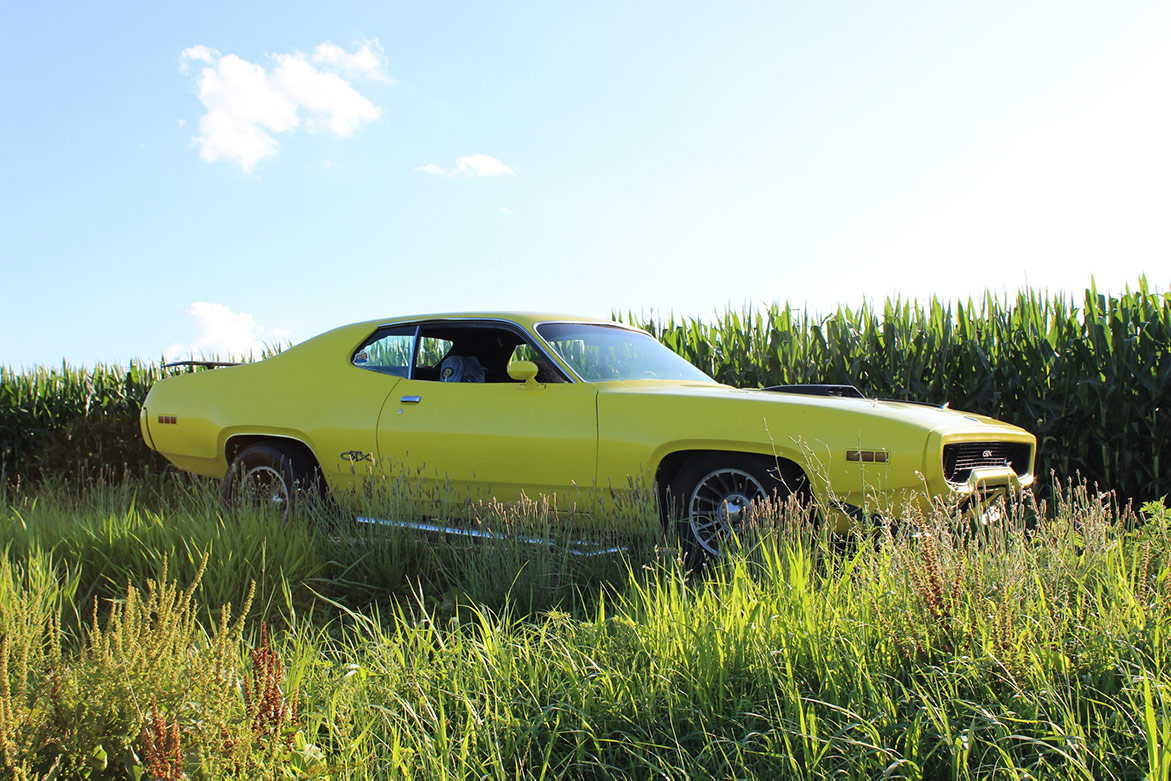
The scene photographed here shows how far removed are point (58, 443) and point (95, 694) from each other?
11.7 metres

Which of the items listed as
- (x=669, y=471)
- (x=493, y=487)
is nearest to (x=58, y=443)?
(x=493, y=487)

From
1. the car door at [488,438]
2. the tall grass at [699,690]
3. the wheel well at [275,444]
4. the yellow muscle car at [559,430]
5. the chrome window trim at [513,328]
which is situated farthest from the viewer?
the wheel well at [275,444]

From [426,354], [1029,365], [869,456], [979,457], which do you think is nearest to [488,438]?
[426,354]

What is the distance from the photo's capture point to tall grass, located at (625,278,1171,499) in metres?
7.86

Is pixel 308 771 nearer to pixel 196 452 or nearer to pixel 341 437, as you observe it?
pixel 341 437

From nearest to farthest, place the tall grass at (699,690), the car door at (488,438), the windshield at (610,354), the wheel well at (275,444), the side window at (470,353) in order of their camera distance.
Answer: the tall grass at (699,690), the car door at (488,438), the windshield at (610,354), the side window at (470,353), the wheel well at (275,444)

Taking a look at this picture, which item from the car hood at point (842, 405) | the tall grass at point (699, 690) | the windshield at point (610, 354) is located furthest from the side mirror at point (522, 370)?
the tall grass at point (699, 690)

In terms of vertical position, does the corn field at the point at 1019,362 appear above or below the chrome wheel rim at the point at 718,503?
above

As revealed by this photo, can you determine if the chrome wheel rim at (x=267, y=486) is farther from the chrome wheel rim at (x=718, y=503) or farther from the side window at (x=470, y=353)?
the chrome wheel rim at (x=718, y=503)

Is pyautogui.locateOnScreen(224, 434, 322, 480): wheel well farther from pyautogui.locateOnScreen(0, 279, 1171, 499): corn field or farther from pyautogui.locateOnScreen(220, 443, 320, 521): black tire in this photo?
pyautogui.locateOnScreen(0, 279, 1171, 499): corn field

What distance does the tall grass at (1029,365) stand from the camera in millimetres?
7859

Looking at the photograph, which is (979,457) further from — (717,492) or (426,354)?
(426,354)

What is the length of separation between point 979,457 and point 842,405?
97 centimetres

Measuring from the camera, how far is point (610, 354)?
20.1ft
